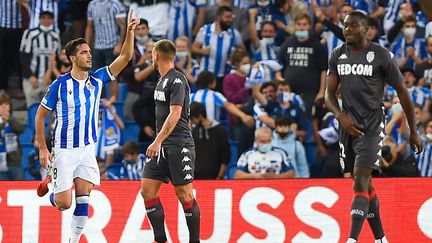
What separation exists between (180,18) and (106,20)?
3.88 feet

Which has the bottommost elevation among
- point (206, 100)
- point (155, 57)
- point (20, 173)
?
point (20, 173)

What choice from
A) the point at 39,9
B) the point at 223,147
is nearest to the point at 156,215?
the point at 223,147

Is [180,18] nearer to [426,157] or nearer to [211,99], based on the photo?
[211,99]

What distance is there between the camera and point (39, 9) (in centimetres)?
1875

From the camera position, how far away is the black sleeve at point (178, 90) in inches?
463

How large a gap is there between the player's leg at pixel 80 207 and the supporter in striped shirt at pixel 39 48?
260 inches

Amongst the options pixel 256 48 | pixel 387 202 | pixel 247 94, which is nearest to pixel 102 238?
pixel 387 202

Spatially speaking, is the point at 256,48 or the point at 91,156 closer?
the point at 91,156

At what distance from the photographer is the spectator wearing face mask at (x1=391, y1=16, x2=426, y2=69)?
17.3m

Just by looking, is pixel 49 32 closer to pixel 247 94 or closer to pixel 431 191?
pixel 247 94

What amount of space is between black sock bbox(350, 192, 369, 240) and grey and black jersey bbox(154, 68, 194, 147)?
202 centimetres

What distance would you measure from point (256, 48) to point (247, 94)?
145 cm

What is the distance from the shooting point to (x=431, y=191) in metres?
13.2

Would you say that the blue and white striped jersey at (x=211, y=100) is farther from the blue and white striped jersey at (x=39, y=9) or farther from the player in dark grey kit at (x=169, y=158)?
the player in dark grey kit at (x=169, y=158)
